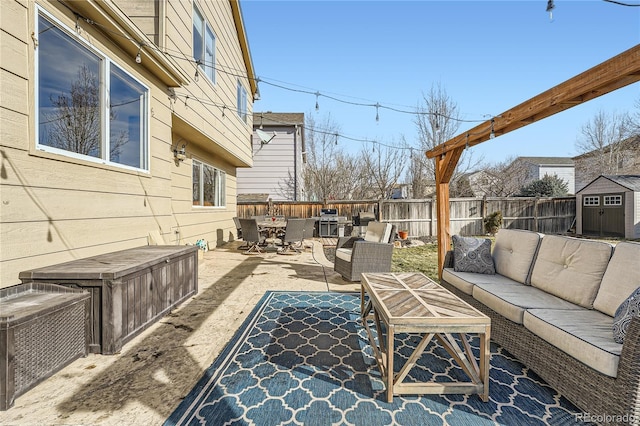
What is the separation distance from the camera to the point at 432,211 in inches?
420

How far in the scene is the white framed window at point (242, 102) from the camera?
8.77 meters

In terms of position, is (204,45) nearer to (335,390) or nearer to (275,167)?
(335,390)

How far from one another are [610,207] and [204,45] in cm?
1510

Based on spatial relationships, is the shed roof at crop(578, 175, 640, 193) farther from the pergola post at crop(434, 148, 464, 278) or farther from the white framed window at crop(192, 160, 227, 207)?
the white framed window at crop(192, 160, 227, 207)

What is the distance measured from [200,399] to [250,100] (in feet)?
32.7

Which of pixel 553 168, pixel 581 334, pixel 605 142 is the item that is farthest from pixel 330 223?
pixel 553 168

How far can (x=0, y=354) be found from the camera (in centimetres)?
166

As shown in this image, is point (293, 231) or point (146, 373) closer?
point (146, 373)

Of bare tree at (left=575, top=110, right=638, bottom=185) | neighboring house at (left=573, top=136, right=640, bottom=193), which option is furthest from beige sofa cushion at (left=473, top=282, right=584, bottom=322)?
bare tree at (left=575, top=110, right=638, bottom=185)

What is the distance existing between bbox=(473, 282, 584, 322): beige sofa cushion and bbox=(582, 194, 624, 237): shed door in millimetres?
12232

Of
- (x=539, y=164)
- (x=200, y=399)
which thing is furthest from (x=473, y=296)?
(x=539, y=164)

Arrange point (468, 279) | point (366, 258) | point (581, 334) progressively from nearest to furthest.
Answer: point (581, 334)
point (468, 279)
point (366, 258)

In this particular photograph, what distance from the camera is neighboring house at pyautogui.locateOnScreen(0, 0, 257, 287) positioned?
2.18 m

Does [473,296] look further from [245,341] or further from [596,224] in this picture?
[596,224]
